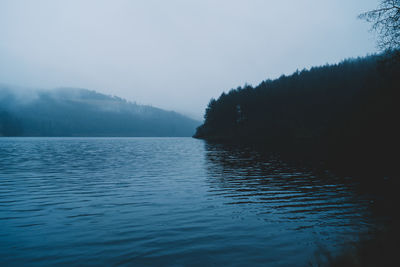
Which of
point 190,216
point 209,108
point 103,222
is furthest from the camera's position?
point 209,108

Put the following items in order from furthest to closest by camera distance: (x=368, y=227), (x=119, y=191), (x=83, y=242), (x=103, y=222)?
(x=119, y=191), (x=103, y=222), (x=368, y=227), (x=83, y=242)

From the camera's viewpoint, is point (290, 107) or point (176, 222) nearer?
point (176, 222)

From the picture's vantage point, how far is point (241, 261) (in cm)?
789

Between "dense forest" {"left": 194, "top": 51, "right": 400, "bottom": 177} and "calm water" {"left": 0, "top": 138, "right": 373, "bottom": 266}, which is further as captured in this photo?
"dense forest" {"left": 194, "top": 51, "right": 400, "bottom": 177}

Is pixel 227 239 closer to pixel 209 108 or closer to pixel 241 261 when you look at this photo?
pixel 241 261

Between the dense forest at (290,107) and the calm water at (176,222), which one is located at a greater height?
the dense forest at (290,107)

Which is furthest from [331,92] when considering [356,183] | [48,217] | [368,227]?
[48,217]

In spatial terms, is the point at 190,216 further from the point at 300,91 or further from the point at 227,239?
the point at 300,91

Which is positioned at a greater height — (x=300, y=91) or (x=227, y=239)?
(x=300, y=91)

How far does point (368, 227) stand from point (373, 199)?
6.20 m

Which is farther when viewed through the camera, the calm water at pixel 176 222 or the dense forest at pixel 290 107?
the dense forest at pixel 290 107

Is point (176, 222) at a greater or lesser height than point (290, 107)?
lesser

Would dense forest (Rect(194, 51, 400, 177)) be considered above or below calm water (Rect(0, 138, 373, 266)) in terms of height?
above

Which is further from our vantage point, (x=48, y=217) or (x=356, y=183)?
(x=356, y=183)
